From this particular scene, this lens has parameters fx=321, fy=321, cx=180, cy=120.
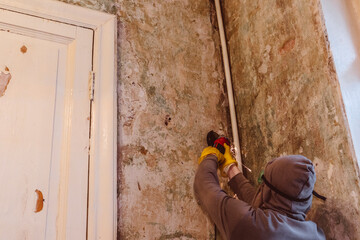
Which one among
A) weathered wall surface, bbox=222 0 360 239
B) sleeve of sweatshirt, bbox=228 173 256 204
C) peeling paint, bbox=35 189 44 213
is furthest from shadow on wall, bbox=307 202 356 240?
peeling paint, bbox=35 189 44 213

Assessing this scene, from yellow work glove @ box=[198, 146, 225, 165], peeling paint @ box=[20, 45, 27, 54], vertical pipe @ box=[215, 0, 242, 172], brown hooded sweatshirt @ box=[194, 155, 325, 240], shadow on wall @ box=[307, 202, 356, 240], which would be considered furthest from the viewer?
vertical pipe @ box=[215, 0, 242, 172]

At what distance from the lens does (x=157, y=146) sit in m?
1.64

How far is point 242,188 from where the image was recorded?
158 centimetres

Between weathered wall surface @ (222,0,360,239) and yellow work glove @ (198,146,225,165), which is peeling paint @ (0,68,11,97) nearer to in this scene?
yellow work glove @ (198,146,225,165)

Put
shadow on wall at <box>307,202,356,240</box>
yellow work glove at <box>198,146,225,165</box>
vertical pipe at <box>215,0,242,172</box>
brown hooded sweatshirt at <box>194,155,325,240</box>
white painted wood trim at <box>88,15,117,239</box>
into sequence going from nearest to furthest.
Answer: brown hooded sweatshirt at <box>194,155,325,240</box>
shadow on wall at <box>307,202,356,240</box>
white painted wood trim at <box>88,15,117,239</box>
yellow work glove at <box>198,146,225,165</box>
vertical pipe at <box>215,0,242,172</box>

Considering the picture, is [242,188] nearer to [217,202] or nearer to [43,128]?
[217,202]

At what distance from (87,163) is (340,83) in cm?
116

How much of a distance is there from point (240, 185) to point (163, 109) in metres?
0.56

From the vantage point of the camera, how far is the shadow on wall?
1.24 meters

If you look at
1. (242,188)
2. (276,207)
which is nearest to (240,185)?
(242,188)

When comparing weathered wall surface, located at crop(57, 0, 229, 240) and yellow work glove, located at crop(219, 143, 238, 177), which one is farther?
yellow work glove, located at crop(219, 143, 238, 177)

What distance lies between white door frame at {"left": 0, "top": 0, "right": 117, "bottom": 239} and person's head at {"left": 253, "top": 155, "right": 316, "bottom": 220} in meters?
0.67

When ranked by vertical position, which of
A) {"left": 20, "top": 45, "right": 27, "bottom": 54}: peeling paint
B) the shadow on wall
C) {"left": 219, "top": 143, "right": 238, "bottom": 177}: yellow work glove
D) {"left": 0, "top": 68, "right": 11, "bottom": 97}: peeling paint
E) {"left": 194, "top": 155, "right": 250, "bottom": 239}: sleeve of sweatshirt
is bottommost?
the shadow on wall

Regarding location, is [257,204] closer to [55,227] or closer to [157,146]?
[157,146]
